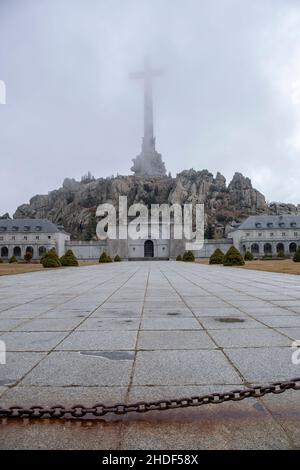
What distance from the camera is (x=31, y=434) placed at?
227 cm

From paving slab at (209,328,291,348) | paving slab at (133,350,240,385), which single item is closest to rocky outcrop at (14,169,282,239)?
paving slab at (209,328,291,348)

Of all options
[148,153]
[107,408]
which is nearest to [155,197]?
[148,153]

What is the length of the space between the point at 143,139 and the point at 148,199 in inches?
1508

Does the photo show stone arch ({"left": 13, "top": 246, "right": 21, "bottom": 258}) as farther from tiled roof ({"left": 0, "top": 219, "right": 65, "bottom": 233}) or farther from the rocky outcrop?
the rocky outcrop

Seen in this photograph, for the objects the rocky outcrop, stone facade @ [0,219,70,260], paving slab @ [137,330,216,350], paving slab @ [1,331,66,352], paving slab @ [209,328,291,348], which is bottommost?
paving slab @ [1,331,66,352]

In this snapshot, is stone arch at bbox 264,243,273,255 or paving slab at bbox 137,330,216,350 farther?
stone arch at bbox 264,243,273,255

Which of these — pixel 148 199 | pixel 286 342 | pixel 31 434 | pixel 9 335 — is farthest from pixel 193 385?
pixel 148 199

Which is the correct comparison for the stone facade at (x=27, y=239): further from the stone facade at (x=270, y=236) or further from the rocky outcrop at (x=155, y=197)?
the stone facade at (x=270, y=236)

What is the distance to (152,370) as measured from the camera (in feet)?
11.3

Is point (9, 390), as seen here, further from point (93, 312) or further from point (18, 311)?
point (18, 311)

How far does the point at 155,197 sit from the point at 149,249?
3814cm

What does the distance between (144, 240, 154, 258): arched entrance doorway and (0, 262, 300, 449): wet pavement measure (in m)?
72.7

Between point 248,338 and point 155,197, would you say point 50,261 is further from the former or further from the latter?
point 155,197

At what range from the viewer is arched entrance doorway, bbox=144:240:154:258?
7981cm
